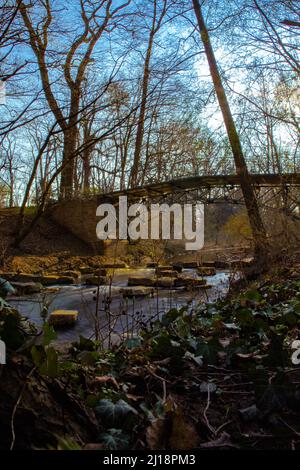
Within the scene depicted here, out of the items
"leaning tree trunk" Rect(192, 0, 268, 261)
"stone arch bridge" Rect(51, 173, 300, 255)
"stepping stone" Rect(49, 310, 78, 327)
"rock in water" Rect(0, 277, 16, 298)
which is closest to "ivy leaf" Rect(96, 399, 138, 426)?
"rock in water" Rect(0, 277, 16, 298)

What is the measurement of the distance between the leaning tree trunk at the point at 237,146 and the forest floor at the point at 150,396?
3562mm

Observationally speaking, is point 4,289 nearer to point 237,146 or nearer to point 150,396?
point 150,396

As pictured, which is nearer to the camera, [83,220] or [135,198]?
[83,220]

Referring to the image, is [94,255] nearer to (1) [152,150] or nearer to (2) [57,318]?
(1) [152,150]

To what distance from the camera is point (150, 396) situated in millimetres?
1823

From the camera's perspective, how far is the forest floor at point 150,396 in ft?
4.35

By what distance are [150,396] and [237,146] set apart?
1176cm

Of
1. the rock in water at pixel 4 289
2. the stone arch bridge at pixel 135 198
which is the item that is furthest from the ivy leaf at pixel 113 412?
the stone arch bridge at pixel 135 198

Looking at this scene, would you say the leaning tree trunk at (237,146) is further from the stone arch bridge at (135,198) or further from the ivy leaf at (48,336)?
the stone arch bridge at (135,198)

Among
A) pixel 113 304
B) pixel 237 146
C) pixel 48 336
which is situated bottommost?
pixel 113 304

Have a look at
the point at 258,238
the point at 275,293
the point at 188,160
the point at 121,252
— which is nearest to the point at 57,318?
the point at 275,293

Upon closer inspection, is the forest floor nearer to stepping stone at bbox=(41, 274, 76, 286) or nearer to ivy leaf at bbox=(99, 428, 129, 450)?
ivy leaf at bbox=(99, 428, 129, 450)

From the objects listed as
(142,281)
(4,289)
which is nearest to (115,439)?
(4,289)

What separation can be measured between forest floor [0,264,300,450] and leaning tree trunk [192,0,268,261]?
356 cm
